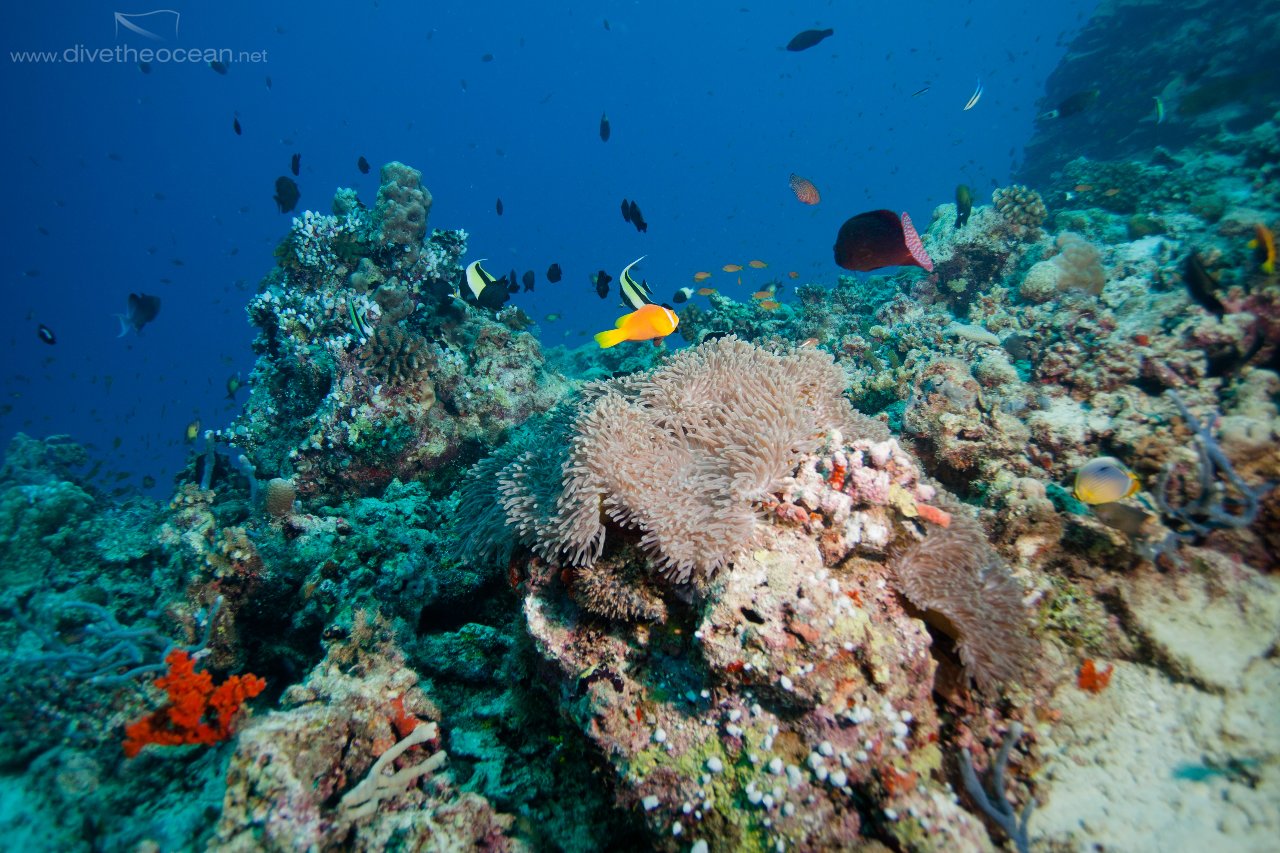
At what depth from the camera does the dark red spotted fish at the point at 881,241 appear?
13.2 ft

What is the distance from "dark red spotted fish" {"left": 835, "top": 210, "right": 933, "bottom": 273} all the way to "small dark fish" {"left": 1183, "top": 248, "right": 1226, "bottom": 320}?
8.39 feet

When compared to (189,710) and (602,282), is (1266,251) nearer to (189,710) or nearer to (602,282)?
(602,282)

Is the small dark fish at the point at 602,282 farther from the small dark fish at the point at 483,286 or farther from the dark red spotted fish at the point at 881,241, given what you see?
the dark red spotted fish at the point at 881,241

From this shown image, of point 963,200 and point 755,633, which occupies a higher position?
point 963,200

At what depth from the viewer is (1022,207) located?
33.6 ft

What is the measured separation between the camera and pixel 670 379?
350 centimetres

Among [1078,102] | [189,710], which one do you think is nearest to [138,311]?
[189,710]

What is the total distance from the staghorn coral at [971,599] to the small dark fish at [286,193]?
385 inches

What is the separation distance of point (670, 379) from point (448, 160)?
131 m

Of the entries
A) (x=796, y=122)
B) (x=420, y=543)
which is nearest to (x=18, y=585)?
(x=420, y=543)

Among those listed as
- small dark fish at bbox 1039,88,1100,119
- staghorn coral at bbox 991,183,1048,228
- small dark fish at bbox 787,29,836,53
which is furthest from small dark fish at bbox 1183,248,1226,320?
small dark fish at bbox 787,29,836,53

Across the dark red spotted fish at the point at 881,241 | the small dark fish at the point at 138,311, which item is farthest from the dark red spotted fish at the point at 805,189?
the small dark fish at the point at 138,311

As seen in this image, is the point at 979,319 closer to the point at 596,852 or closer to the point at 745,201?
the point at 596,852

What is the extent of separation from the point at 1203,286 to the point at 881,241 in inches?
119
